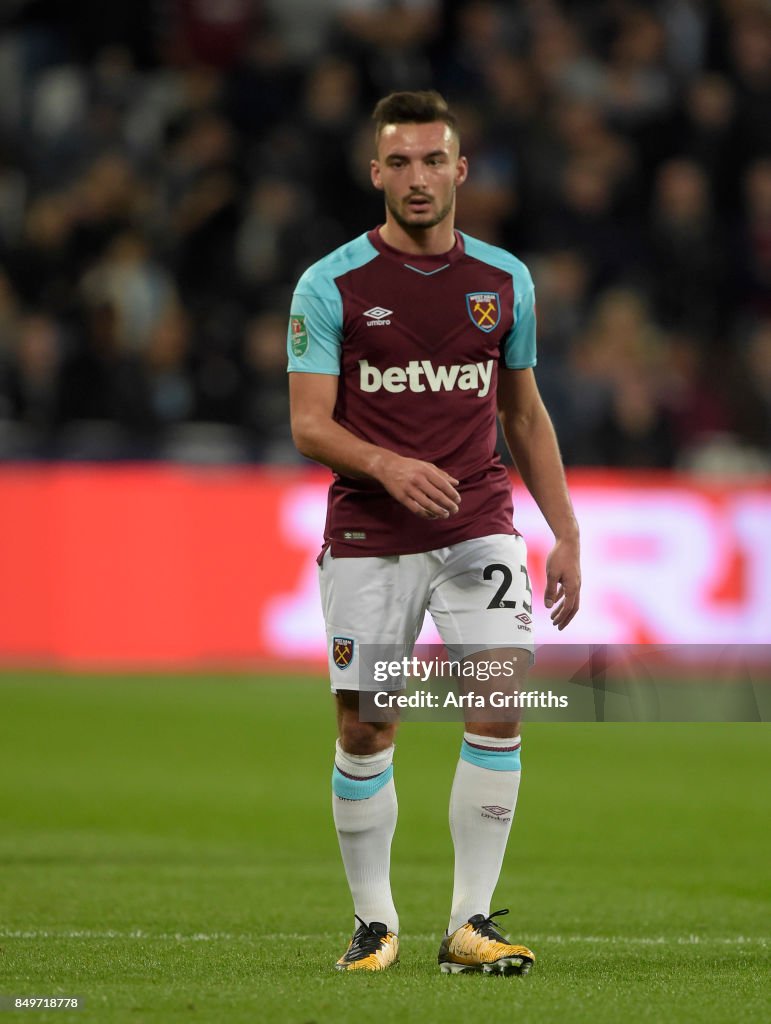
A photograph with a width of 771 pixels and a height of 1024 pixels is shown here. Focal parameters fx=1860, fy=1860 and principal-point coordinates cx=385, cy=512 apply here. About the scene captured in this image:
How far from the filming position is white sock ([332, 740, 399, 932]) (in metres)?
4.88

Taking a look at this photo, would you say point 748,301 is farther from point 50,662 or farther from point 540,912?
point 540,912

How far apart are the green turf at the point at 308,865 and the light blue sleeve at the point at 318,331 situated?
155cm

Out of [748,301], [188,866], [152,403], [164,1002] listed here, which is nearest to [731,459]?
[748,301]

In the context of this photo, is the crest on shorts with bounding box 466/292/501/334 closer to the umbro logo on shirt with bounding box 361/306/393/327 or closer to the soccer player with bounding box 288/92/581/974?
the soccer player with bounding box 288/92/581/974

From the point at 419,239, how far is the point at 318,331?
1.25 feet

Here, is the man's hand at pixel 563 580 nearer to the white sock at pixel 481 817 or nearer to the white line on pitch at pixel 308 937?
the white sock at pixel 481 817

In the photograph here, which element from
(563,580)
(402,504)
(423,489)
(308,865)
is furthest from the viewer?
(308,865)

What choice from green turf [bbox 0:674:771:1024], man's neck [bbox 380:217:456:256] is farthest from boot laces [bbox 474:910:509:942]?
man's neck [bbox 380:217:456:256]

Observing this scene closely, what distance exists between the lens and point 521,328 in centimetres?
499

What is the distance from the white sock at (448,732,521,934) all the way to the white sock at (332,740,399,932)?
0.19 meters

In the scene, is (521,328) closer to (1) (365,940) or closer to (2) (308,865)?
(1) (365,940)

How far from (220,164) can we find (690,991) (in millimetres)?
10393

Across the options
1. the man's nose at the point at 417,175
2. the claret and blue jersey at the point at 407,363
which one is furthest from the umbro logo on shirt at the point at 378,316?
the man's nose at the point at 417,175

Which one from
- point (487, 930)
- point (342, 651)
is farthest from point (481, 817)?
point (342, 651)
